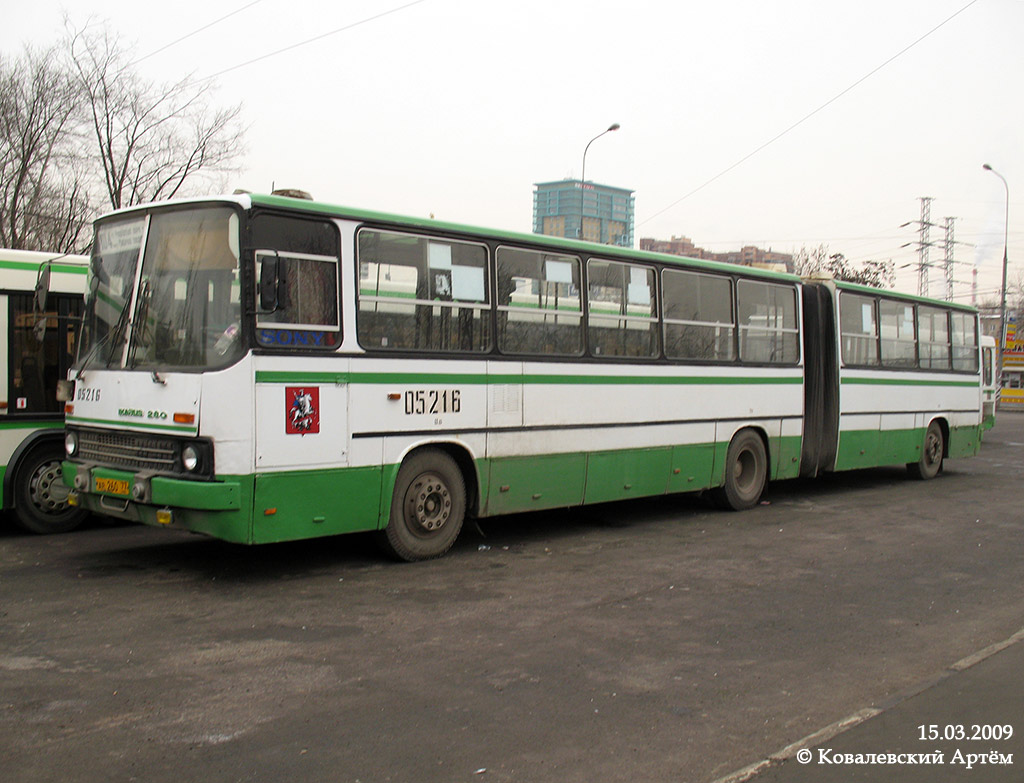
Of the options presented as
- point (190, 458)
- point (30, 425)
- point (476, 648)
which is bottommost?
point (476, 648)

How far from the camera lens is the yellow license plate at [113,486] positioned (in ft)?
25.6

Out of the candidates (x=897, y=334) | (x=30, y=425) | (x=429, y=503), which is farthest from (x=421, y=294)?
(x=897, y=334)

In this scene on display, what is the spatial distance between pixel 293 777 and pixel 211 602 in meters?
3.37

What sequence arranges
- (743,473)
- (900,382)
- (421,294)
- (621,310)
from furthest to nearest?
(900,382) < (743,473) < (621,310) < (421,294)

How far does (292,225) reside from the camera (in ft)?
25.9

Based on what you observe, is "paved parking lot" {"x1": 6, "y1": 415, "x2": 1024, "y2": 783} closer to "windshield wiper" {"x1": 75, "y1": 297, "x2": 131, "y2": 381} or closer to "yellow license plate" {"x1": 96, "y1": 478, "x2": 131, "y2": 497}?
"yellow license plate" {"x1": 96, "y1": 478, "x2": 131, "y2": 497}

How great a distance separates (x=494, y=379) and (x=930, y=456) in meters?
10.5

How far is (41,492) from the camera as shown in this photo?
32.6 ft

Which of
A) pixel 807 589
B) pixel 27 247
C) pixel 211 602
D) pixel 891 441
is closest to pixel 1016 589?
pixel 807 589

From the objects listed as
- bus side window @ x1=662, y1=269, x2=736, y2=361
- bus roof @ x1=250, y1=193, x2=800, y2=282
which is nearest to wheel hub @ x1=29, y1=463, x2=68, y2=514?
bus roof @ x1=250, y1=193, x2=800, y2=282

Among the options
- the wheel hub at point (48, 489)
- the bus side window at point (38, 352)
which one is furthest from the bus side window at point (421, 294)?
the wheel hub at point (48, 489)

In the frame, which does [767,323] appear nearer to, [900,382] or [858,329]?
[858,329]

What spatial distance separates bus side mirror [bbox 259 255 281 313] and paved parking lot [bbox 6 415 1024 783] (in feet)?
7.38

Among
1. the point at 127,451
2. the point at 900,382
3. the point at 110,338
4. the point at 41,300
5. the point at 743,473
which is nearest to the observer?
the point at 127,451
